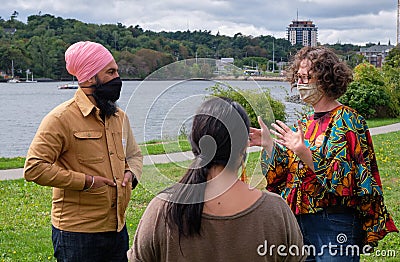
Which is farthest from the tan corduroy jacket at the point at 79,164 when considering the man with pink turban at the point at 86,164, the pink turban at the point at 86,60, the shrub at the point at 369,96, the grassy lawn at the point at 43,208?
the shrub at the point at 369,96

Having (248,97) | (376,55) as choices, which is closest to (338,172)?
(248,97)

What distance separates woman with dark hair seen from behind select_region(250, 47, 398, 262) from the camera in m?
3.14

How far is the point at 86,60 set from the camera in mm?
3508

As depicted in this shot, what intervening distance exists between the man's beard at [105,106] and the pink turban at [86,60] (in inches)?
5.4

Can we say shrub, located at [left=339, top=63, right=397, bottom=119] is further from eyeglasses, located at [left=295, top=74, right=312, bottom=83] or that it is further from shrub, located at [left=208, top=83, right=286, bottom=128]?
shrub, located at [left=208, top=83, right=286, bottom=128]

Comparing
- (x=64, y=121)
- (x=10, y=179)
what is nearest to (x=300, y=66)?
(x=64, y=121)

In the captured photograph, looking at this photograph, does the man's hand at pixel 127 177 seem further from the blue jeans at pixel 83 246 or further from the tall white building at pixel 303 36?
the tall white building at pixel 303 36

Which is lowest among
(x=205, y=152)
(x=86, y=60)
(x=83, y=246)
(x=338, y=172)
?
(x=83, y=246)

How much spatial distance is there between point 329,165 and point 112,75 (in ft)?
4.78

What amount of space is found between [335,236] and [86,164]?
150 centimetres

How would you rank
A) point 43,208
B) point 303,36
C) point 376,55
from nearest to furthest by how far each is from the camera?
point 43,208 → point 303,36 → point 376,55

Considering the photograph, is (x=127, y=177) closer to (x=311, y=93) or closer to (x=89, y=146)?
(x=89, y=146)

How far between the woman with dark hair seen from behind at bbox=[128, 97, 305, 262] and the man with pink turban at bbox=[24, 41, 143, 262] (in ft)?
3.74

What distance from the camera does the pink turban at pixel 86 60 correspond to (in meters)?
3.51
